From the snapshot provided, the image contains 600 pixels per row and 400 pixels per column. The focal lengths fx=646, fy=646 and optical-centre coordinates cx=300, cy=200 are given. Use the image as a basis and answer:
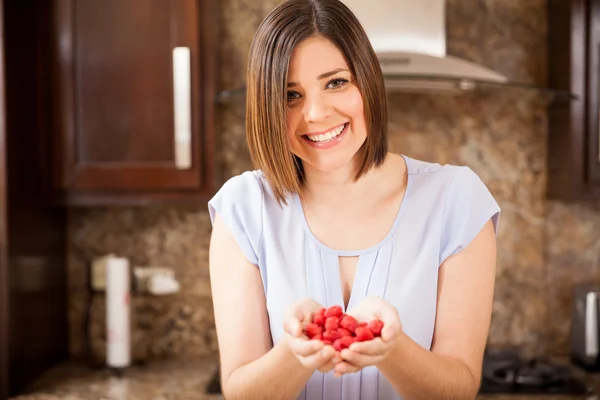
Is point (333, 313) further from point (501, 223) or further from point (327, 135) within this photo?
point (501, 223)

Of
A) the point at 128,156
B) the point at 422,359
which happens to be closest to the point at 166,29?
the point at 128,156

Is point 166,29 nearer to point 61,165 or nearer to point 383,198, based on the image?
point 61,165

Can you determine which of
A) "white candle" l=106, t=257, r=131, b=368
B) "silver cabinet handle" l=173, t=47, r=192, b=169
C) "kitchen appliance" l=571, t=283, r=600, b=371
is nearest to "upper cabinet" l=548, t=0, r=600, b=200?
"kitchen appliance" l=571, t=283, r=600, b=371

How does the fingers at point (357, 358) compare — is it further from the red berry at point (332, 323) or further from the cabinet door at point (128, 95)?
the cabinet door at point (128, 95)

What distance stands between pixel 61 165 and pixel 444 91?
113 cm

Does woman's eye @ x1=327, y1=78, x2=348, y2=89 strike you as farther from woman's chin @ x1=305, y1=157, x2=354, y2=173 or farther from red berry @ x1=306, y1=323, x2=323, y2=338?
red berry @ x1=306, y1=323, x2=323, y2=338

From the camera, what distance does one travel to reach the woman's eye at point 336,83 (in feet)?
2.84

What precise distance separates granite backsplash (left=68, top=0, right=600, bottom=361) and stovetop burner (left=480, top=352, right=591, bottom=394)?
292 mm

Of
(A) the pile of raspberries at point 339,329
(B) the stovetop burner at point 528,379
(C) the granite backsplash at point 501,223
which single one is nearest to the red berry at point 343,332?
(A) the pile of raspberries at point 339,329

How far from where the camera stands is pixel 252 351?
93cm

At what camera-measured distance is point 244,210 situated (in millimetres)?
1013

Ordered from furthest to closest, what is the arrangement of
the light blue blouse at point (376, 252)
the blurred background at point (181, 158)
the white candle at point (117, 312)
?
the white candle at point (117, 312), the blurred background at point (181, 158), the light blue blouse at point (376, 252)

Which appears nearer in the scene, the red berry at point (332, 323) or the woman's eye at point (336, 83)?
the red berry at point (332, 323)

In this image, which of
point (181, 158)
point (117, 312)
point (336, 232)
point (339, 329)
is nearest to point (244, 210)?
point (336, 232)
